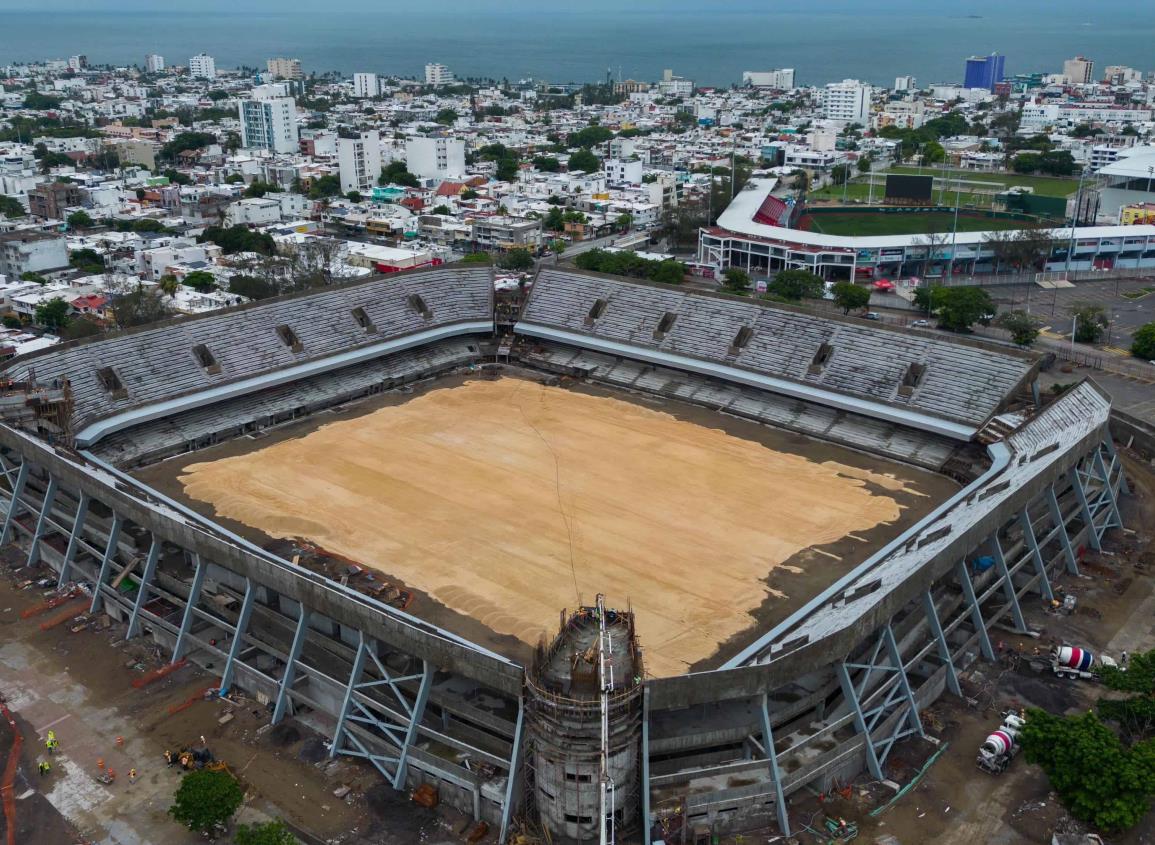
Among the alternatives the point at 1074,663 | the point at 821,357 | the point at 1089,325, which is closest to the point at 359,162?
the point at 1089,325

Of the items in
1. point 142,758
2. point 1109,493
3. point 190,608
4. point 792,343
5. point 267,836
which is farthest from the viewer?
point 792,343

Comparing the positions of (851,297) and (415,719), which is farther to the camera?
(851,297)

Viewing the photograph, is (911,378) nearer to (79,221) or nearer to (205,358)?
(205,358)

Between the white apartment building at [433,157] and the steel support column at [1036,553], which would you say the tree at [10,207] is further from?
the steel support column at [1036,553]

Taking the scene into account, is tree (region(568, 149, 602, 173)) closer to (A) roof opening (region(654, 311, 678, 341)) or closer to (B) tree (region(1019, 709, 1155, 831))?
(A) roof opening (region(654, 311, 678, 341))

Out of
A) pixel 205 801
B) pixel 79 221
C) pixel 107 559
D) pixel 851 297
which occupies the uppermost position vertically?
pixel 79 221

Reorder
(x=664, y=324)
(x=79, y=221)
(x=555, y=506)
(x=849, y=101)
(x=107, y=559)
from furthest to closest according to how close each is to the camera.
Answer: (x=849, y=101) < (x=79, y=221) < (x=664, y=324) < (x=555, y=506) < (x=107, y=559)
